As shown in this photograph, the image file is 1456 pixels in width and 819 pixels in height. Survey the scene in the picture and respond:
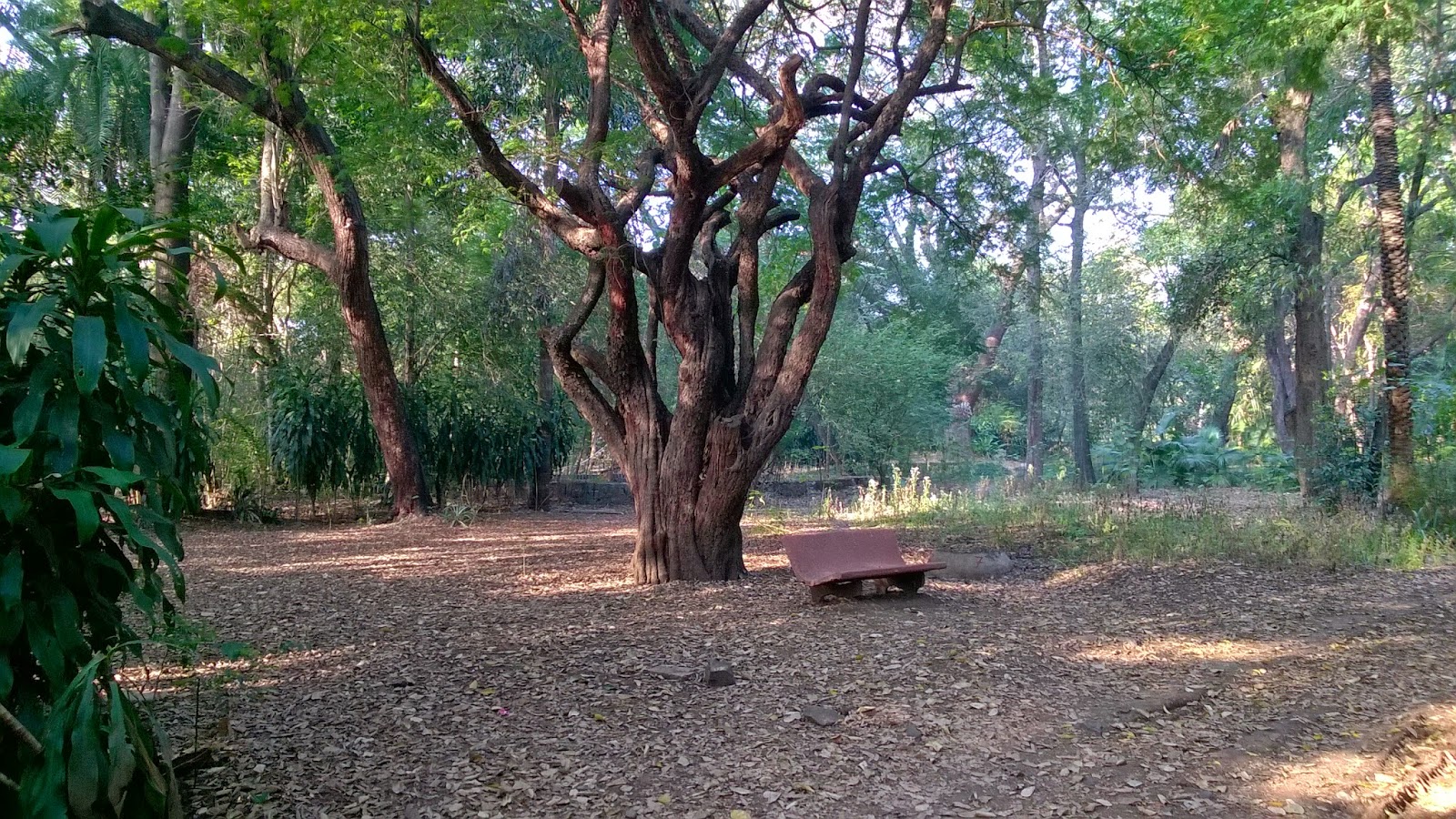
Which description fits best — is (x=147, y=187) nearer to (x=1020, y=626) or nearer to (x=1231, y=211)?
(x=1020, y=626)

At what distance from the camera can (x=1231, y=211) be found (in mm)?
10930

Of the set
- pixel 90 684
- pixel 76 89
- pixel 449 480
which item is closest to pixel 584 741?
pixel 90 684

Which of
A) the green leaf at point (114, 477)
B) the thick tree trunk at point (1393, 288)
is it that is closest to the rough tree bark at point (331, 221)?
the green leaf at point (114, 477)

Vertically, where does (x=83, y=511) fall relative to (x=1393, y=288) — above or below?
below

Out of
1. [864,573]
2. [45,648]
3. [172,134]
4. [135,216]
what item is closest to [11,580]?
[45,648]

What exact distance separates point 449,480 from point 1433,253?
1816cm

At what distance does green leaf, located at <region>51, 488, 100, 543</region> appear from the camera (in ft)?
7.91

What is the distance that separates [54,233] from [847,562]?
18.2 ft

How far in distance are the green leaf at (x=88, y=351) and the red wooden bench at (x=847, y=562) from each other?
4.98m

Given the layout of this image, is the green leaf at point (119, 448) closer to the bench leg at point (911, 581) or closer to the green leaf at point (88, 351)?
the green leaf at point (88, 351)

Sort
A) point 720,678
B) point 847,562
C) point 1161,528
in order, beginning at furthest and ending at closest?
point 1161,528 → point 847,562 → point 720,678

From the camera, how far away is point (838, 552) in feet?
23.7

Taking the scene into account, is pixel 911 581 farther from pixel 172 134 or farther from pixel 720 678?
pixel 172 134

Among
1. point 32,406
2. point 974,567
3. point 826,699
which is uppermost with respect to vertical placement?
point 32,406
